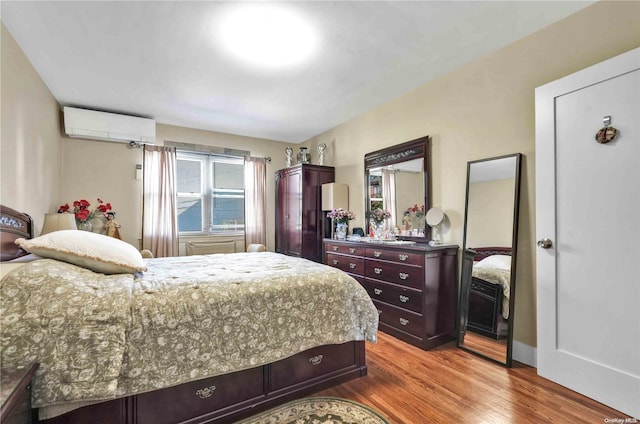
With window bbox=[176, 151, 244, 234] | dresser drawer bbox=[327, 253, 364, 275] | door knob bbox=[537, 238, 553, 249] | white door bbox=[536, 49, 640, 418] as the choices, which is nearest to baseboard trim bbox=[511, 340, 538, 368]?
white door bbox=[536, 49, 640, 418]

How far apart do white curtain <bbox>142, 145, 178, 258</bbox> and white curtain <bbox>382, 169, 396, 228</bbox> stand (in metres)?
3.16

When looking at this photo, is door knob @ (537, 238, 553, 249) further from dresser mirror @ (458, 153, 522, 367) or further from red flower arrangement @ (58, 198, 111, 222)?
red flower arrangement @ (58, 198, 111, 222)

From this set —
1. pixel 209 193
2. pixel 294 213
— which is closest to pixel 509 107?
pixel 294 213

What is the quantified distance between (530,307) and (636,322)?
0.67 m

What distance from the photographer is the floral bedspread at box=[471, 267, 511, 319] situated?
2.44 metres

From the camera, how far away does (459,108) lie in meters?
2.95

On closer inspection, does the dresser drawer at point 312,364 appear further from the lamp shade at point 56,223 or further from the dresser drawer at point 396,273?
the lamp shade at point 56,223

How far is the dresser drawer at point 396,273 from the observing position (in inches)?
108

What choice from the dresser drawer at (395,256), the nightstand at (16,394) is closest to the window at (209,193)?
the dresser drawer at (395,256)

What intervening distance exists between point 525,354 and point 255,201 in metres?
4.20

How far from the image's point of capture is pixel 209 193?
495cm

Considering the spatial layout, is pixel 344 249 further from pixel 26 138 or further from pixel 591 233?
pixel 26 138

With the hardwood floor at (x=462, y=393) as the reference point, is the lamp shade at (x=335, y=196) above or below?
above

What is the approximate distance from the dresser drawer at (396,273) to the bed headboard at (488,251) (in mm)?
527
